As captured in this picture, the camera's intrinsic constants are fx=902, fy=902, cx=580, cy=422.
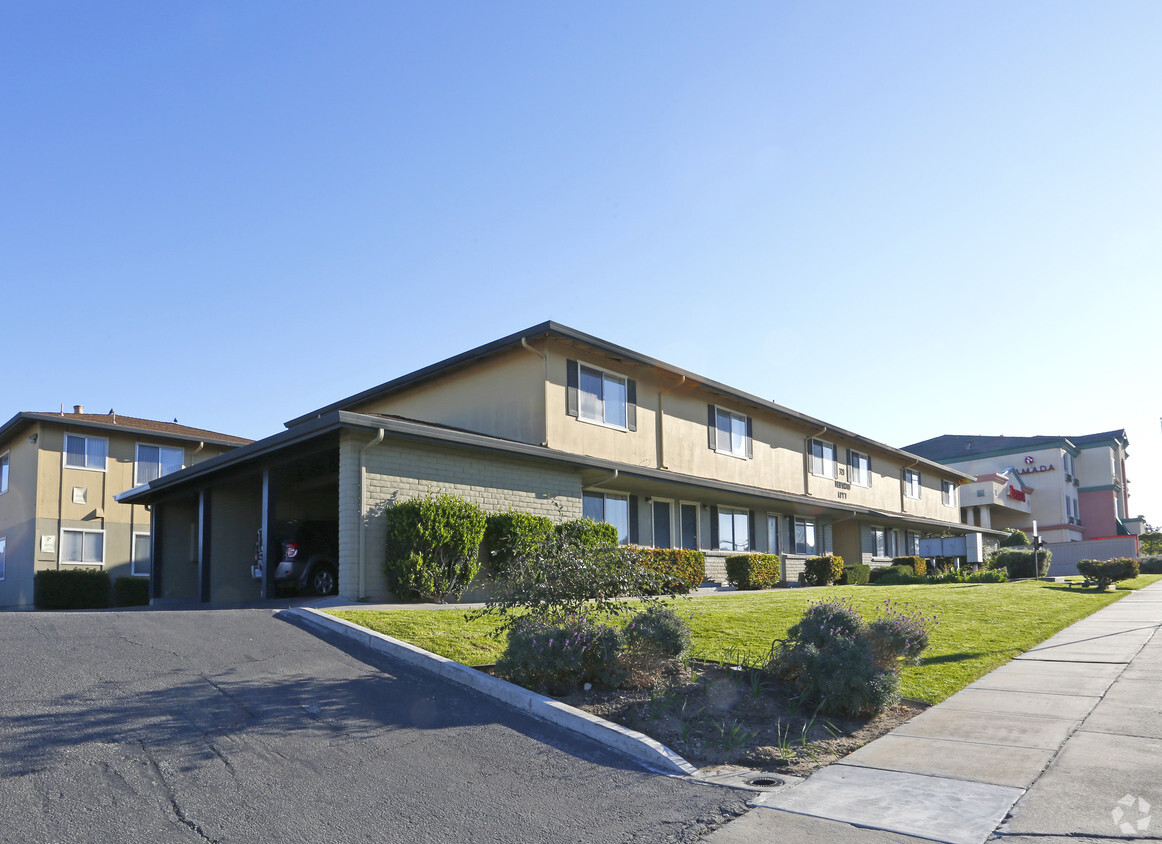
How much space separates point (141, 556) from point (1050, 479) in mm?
56788

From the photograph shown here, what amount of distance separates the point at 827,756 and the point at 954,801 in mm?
1466

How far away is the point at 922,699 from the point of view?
8.75 m

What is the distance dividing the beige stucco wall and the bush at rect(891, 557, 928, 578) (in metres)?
18.8

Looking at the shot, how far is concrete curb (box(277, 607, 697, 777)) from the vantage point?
22.5ft

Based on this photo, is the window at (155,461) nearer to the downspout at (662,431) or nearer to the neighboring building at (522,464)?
the neighboring building at (522,464)

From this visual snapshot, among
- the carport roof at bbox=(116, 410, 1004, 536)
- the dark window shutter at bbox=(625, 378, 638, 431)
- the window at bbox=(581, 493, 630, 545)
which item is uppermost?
the dark window shutter at bbox=(625, 378, 638, 431)

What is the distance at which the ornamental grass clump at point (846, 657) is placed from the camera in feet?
26.3

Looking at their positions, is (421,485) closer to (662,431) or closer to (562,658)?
→ (662,431)

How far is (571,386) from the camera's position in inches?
817

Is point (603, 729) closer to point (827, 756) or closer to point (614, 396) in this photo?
point (827, 756)

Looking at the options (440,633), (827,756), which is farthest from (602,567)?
(827,756)

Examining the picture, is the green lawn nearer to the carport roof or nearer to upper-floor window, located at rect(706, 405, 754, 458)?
the carport roof

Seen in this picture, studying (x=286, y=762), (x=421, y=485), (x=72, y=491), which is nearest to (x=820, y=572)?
(x=421, y=485)

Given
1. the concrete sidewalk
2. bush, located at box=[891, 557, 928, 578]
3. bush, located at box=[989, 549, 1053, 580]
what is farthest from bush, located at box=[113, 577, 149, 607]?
bush, located at box=[989, 549, 1053, 580]
